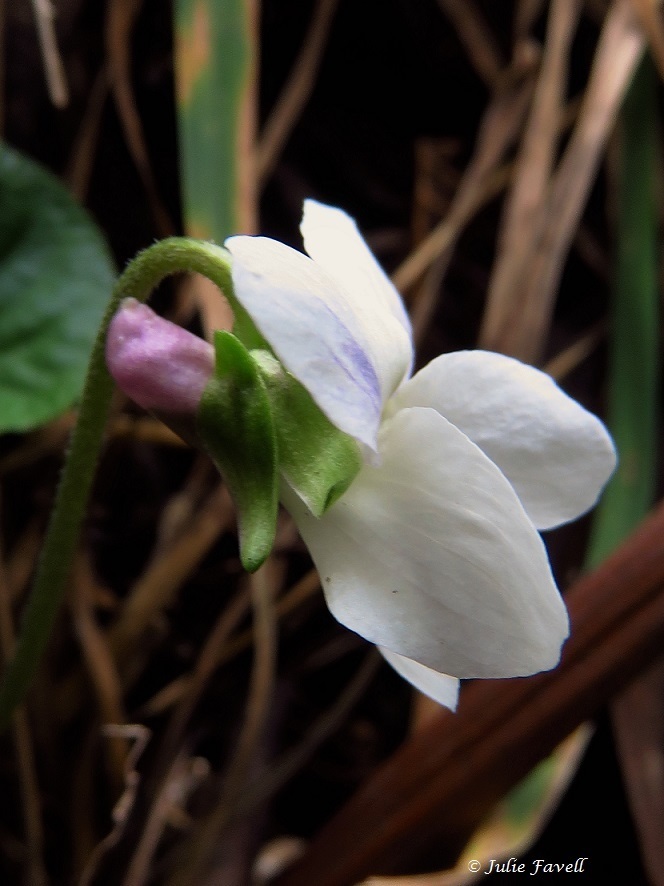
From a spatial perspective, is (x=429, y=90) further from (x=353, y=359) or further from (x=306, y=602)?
(x=353, y=359)

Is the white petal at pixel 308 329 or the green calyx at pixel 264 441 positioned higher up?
the white petal at pixel 308 329

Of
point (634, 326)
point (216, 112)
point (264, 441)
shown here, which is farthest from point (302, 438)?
point (634, 326)

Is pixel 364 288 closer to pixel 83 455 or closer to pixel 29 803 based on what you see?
pixel 83 455

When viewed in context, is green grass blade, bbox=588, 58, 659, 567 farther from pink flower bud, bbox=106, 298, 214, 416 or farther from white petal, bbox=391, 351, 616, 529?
pink flower bud, bbox=106, 298, 214, 416

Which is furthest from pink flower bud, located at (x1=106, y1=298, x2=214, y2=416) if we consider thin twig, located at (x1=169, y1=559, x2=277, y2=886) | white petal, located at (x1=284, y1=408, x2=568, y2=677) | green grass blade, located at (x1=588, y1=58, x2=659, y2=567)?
green grass blade, located at (x1=588, y1=58, x2=659, y2=567)

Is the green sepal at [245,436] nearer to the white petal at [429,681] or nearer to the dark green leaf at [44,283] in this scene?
the white petal at [429,681]

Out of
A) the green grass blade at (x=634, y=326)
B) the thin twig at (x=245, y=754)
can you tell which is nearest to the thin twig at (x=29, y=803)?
the thin twig at (x=245, y=754)
